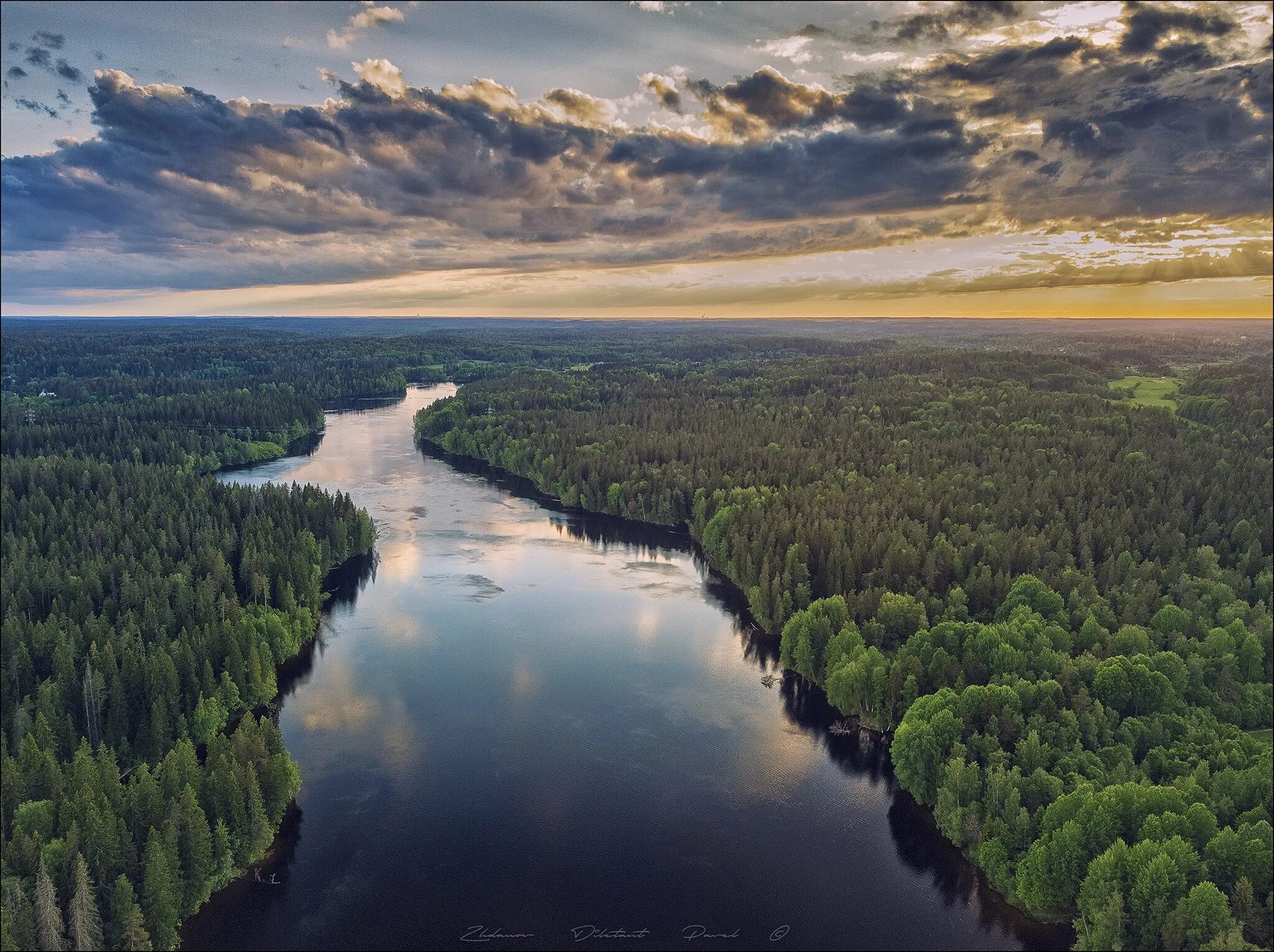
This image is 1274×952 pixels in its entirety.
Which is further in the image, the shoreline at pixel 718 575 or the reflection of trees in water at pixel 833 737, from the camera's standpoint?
the reflection of trees in water at pixel 833 737

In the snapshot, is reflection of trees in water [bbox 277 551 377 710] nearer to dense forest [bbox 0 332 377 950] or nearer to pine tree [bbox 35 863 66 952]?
dense forest [bbox 0 332 377 950]

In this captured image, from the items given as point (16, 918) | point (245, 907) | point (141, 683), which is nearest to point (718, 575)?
point (141, 683)

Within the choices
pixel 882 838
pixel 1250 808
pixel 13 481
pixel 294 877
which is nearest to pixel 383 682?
pixel 294 877

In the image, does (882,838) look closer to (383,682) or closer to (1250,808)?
(1250,808)

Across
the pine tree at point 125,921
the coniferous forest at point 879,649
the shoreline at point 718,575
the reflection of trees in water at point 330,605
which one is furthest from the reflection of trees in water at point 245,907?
the shoreline at point 718,575

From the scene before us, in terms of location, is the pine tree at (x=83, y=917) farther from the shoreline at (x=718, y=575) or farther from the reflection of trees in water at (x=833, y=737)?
the shoreline at (x=718, y=575)
